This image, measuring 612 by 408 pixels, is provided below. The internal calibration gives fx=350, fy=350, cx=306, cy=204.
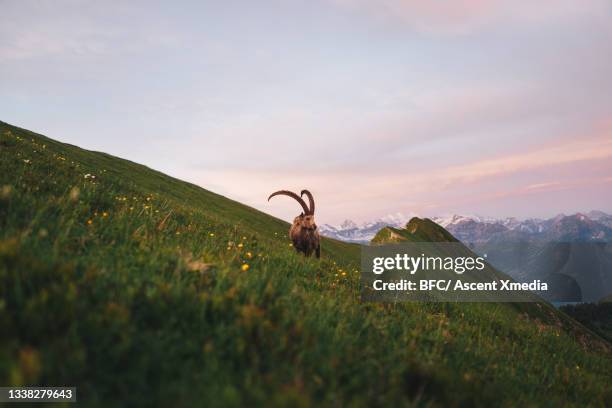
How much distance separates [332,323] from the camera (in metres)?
4.66

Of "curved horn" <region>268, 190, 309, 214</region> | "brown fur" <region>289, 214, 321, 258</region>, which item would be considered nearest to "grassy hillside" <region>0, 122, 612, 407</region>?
"brown fur" <region>289, 214, 321, 258</region>

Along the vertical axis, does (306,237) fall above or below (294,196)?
below

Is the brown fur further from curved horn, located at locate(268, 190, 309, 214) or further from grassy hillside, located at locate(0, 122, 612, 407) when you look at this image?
grassy hillside, located at locate(0, 122, 612, 407)

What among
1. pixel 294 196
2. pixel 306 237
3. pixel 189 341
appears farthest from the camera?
pixel 294 196

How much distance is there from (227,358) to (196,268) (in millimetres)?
1928

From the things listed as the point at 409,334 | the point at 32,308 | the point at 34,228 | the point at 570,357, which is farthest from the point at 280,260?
the point at 570,357

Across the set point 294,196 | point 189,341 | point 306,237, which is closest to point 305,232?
point 306,237

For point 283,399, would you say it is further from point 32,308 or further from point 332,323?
point 332,323

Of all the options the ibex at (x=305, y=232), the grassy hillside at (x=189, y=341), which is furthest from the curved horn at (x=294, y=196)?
the grassy hillside at (x=189, y=341)

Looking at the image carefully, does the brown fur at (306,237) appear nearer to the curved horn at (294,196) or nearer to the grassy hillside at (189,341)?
the curved horn at (294,196)

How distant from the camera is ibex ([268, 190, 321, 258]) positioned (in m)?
14.3

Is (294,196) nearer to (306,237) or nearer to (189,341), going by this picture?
(306,237)

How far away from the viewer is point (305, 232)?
47.2ft

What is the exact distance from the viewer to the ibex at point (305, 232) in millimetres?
14320
